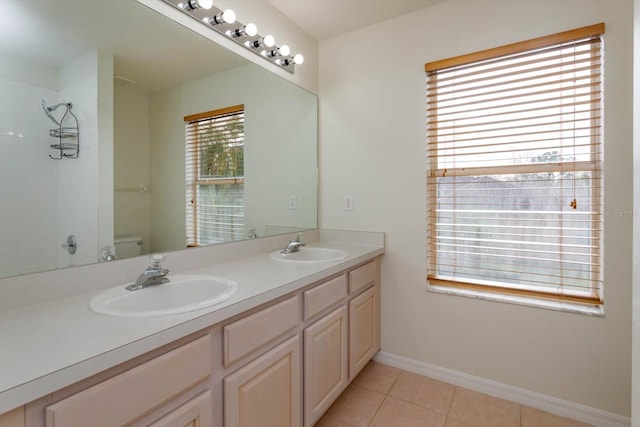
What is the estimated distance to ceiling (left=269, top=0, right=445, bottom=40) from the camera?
1.94 metres

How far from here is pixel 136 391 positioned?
29.8 inches

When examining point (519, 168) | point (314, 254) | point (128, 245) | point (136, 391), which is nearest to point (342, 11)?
point (519, 168)

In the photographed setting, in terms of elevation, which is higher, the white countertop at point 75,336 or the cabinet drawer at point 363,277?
the white countertop at point 75,336

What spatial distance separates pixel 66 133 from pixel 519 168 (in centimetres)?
214

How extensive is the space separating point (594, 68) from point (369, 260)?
1.56 m

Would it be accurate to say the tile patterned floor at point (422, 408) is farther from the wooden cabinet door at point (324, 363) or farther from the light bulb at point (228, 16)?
the light bulb at point (228, 16)

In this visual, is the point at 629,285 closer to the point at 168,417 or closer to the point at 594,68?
the point at 594,68

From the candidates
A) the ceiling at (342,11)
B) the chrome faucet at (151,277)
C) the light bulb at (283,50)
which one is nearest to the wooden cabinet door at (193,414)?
the chrome faucet at (151,277)

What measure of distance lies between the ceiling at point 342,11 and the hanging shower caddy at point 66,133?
1.41 m

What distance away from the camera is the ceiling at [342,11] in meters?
1.94

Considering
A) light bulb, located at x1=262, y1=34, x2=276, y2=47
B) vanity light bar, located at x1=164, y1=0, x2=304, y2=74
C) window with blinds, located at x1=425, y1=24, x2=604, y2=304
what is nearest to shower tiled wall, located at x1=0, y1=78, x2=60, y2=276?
vanity light bar, located at x1=164, y1=0, x2=304, y2=74

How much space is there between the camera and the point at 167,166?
1.46 m

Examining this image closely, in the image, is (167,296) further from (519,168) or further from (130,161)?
(519,168)

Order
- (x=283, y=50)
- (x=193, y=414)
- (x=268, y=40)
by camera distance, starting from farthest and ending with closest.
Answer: (x=283, y=50)
(x=268, y=40)
(x=193, y=414)
